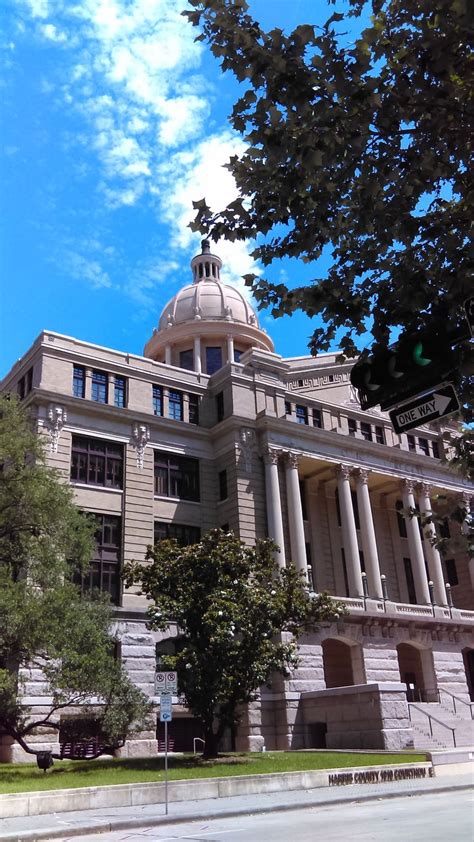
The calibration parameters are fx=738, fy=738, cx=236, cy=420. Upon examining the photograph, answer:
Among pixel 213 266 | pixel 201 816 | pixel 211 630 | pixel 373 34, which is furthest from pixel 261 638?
pixel 213 266

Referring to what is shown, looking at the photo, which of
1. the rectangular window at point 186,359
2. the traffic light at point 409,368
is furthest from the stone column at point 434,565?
the traffic light at point 409,368

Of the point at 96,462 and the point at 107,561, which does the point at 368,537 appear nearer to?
the point at 107,561

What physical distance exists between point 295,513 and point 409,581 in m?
13.0

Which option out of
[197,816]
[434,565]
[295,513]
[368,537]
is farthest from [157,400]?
[197,816]


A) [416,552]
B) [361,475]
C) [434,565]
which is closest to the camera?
[361,475]

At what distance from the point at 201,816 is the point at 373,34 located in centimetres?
1624

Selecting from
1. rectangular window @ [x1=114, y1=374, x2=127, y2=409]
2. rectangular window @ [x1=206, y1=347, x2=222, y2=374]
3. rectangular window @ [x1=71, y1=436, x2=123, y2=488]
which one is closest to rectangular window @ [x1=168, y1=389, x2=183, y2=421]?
rectangular window @ [x1=114, y1=374, x2=127, y2=409]

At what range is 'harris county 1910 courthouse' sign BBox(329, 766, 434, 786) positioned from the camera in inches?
923

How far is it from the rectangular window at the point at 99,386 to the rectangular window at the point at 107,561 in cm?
709

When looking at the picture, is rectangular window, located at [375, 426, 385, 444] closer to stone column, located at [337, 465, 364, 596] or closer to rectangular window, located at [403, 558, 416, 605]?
stone column, located at [337, 465, 364, 596]

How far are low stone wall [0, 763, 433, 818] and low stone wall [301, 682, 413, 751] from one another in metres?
6.87

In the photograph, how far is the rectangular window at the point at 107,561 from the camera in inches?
1531

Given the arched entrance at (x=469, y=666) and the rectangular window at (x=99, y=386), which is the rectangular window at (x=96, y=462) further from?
the arched entrance at (x=469, y=666)

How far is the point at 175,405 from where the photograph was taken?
47.2m
